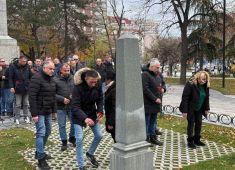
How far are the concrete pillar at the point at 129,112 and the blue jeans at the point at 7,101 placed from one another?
8.85 meters

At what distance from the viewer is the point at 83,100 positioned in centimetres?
689

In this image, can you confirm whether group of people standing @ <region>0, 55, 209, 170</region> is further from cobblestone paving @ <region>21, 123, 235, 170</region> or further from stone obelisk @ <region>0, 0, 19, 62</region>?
stone obelisk @ <region>0, 0, 19, 62</region>

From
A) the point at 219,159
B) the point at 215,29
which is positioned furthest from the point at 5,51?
the point at 215,29

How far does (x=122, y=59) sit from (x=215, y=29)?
1113 inches

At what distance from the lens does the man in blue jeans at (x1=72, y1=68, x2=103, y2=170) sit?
6742 millimetres

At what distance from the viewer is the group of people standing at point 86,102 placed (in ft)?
22.4

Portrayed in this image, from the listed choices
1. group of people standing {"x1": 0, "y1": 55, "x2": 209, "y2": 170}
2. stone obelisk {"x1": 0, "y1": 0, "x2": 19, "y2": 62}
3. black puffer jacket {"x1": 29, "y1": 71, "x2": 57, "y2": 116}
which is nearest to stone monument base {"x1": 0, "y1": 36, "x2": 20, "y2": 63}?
stone obelisk {"x1": 0, "y1": 0, "x2": 19, "y2": 62}

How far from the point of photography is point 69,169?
288 inches

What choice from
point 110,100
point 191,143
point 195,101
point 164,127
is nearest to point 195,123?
point 191,143

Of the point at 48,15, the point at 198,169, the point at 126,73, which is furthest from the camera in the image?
the point at 48,15

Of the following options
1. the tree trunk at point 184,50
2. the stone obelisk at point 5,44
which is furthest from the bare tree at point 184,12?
the stone obelisk at point 5,44

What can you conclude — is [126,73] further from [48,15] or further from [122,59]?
[48,15]

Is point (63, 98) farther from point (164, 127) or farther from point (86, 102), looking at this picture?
point (164, 127)

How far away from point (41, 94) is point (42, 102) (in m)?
0.16
